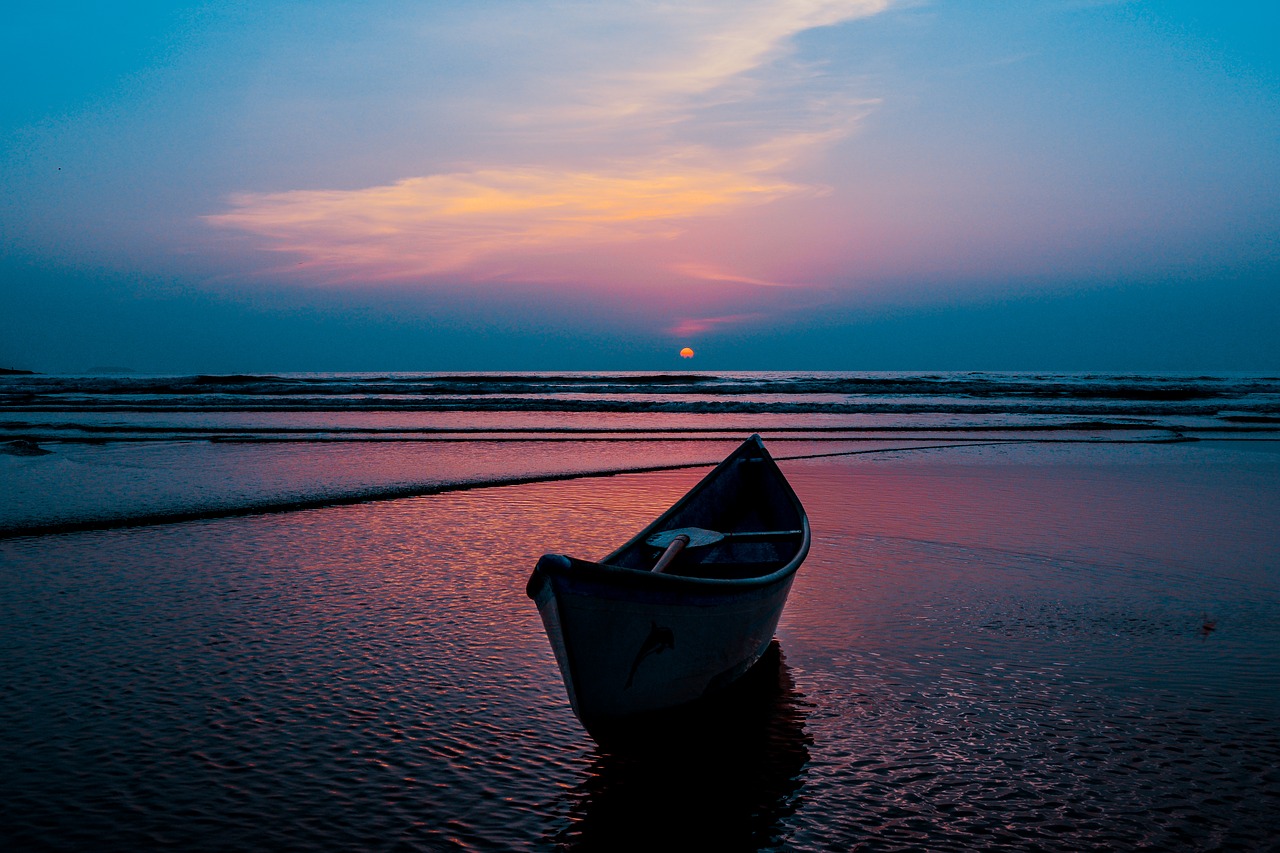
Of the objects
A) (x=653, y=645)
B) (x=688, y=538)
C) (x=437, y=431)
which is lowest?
(x=653, y=645)

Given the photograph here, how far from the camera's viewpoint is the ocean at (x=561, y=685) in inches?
152

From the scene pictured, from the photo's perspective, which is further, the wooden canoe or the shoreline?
the shoreline

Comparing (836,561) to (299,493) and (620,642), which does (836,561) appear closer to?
(620,642)

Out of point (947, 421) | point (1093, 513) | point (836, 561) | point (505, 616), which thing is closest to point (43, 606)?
point (505, 616)

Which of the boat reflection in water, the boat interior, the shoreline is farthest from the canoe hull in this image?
the shoreline

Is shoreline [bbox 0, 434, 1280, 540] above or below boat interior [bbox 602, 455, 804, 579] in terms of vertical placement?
below

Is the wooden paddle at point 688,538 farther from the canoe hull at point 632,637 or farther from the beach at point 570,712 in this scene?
the canoe hull at point 632,637

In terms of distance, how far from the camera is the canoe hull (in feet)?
12.8

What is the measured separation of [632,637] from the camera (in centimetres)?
417

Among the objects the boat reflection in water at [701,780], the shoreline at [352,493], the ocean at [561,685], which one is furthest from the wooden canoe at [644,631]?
the shoreline at [352,493]

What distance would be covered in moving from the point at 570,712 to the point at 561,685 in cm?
40

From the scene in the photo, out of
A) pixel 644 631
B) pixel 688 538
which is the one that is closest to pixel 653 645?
pixel 644 631

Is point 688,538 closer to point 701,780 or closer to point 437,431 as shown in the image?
point 701,780

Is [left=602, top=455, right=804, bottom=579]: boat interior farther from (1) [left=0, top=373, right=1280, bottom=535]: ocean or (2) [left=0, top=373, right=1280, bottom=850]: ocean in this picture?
(1) [left=0, top=373, right=1280, bottom=535]: ocean
